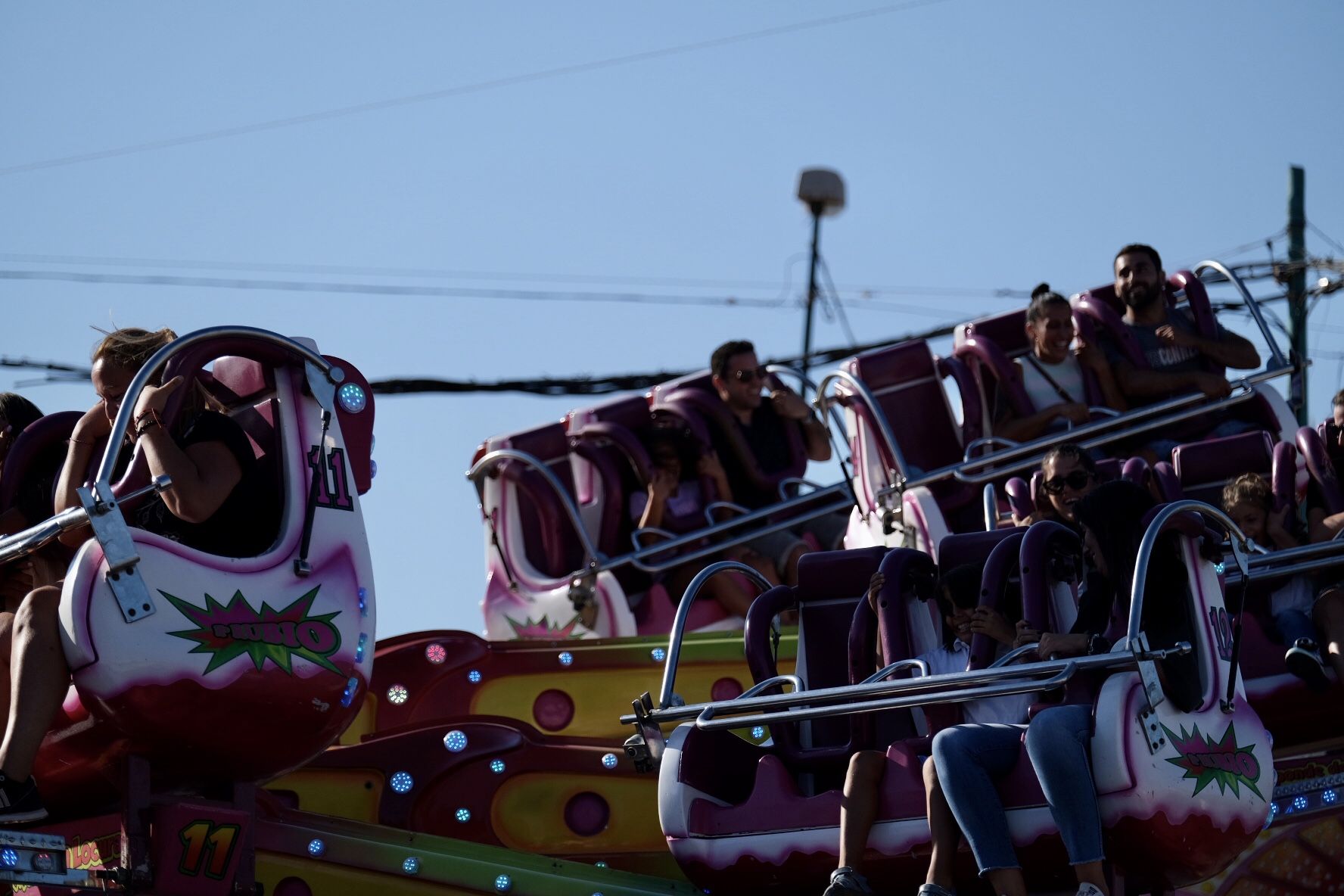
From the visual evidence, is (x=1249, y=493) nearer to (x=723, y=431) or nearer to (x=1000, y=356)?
(x=1000, y=356)

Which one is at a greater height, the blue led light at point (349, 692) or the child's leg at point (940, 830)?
the blue led light at point (349, 692)

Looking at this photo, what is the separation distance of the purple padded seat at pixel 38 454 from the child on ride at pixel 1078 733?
2.65m

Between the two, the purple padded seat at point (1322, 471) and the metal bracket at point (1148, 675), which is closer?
the metal bracket at point (1148, 675)

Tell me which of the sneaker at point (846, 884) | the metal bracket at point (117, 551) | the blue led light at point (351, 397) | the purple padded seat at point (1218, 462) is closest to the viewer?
the metal bracket at point (117, 551)

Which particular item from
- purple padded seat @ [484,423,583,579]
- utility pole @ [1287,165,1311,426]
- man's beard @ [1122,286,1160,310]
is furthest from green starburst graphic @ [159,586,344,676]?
utility pole @ [1287,165,1311,426]

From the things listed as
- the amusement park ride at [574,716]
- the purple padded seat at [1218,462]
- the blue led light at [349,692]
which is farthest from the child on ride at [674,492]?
the blue led light at [349,692]

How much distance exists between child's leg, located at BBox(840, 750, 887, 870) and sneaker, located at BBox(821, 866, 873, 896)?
0.10 metres

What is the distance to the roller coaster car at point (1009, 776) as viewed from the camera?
4.88m

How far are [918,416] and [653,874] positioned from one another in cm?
302

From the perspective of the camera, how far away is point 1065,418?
8242 millimetres

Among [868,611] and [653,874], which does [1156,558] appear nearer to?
[868,611]

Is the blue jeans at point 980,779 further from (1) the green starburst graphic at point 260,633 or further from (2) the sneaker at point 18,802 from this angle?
(2) the sneaker at point 18,802

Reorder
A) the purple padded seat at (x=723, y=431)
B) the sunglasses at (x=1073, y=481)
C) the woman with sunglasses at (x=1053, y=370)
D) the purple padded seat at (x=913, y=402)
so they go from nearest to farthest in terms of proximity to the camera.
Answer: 1. the sunglasses at (x=1073, y=481)
2. the woman with sunglasses at (x=1053, y=370)
3. the purple padded seat at (x=913, y=402)
4. the purple padded seat at (x=723, y=431)

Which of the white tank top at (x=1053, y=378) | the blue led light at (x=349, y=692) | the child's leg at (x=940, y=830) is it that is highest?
the white tank top at (x=1053, y=378)
